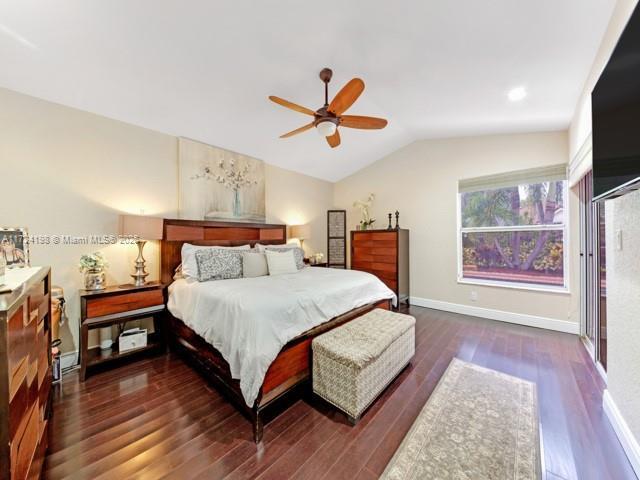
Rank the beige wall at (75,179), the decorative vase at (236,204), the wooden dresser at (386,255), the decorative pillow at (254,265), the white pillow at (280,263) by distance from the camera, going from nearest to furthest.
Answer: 1. the beige wall at (75,179)
2. the decorative pillow at (254,265)
3. the white pillow at (280,263)
4. the decorative vase at (236,204)
5. the wooden dresser at (386,255)

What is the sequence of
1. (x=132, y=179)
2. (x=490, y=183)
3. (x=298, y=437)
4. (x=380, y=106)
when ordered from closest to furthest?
(x=298, y=437) < (x=132, y=179) < (x=380, y=106) < (x=490, y=183)

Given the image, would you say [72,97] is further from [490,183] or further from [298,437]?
[490,183]

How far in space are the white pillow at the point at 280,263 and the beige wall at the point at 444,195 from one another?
238 cm

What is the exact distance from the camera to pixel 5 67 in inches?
78.9

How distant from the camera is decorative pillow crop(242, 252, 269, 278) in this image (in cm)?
301

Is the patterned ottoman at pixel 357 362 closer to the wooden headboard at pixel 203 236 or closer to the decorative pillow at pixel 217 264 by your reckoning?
the decorative pillow at pixel 217 264

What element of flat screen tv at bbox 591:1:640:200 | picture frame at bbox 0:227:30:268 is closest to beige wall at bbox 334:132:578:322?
flat screen tv at bbox 591:1:640:200

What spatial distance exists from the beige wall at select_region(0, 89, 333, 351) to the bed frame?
23 centimetres

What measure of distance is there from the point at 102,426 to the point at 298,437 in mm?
1313

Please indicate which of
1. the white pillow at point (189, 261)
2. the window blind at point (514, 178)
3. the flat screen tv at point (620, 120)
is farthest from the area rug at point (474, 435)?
the window blind at point (514, 178)

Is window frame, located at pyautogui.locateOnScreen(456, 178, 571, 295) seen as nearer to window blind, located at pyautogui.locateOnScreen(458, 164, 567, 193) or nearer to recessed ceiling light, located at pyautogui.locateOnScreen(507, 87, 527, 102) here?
window blind, located at pyautogui.locateOnScreen(458, 164, 567, 193)

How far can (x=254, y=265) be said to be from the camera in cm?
305

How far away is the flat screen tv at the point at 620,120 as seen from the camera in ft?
3.65

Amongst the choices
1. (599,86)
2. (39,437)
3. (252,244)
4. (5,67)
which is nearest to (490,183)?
(599,86)
